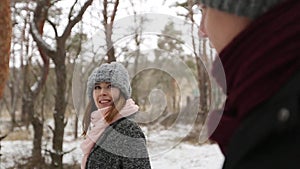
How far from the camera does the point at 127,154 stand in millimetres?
1932

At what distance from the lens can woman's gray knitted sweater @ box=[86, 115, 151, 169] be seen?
1.94 metres

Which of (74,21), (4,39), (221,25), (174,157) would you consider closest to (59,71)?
(74,21)

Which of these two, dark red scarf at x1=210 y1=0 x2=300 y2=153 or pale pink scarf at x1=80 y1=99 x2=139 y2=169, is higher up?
dark red scarf at x1=210 y1=0 x2=300 y2=153

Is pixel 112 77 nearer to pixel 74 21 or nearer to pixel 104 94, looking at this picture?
pixel 104 94

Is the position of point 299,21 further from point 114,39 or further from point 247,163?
point 114,39

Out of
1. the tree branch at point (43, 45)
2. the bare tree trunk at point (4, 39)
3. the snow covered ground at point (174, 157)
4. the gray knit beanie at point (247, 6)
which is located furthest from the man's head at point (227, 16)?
the tree branch at point (43, 45)

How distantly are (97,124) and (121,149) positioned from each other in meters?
0.20

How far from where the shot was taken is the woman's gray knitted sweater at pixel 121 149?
6.35 feet

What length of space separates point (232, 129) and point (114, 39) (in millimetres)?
851

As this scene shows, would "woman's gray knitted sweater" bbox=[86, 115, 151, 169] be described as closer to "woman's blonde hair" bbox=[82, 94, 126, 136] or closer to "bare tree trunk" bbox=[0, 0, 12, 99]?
"woman's blonde hair" bbox=[82, 94, 126, 136]

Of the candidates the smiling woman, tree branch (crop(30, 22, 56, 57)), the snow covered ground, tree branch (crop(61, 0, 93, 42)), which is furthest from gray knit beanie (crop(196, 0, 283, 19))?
tree branch (crop(30, 22, 56, 57))

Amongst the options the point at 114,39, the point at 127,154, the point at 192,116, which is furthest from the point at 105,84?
the point at 192,116

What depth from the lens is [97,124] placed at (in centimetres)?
209

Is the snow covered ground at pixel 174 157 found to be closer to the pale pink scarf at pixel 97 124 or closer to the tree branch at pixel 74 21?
the tree branch at pixel 74 21
